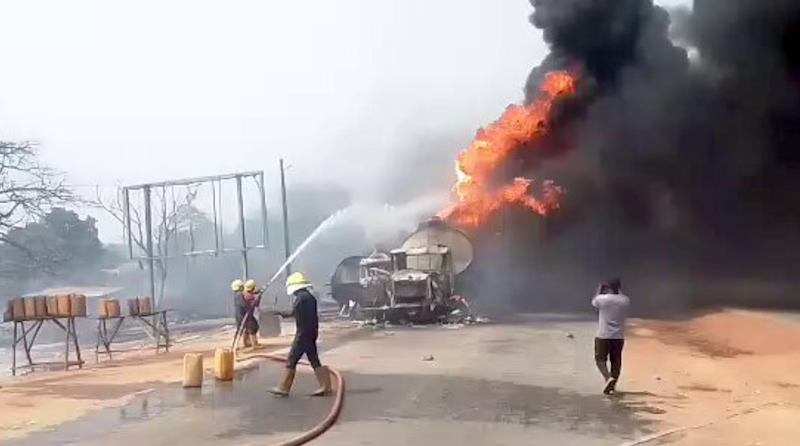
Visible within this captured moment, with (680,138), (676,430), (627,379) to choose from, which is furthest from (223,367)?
(680,138)

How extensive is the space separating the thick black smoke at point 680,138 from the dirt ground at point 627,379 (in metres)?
9.71

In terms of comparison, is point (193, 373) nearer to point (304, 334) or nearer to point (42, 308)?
point (304, 334)

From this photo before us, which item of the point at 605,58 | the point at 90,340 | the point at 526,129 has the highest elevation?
the point at 605,58

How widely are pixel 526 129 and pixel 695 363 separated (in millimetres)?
19456

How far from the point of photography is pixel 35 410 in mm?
13711

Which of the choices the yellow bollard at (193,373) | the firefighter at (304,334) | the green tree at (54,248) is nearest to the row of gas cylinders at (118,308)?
the yellow bollard at (193,373)

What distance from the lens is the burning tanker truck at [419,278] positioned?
1162 inches

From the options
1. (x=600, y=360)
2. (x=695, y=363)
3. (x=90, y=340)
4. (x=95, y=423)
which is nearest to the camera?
(x=95, y=423)

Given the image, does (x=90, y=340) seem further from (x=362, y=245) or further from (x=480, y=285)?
(x=362, y=245)

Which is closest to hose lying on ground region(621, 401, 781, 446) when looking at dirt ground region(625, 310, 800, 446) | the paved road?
dirt ground region(625, 310, 800, 446)

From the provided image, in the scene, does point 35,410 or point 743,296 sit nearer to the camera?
point 35,410

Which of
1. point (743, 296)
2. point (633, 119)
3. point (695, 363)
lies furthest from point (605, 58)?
point (695, 363)

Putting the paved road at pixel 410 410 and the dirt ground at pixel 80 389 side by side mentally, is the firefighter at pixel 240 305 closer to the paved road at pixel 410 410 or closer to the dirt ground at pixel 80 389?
the dirt ground at pixel 80 389

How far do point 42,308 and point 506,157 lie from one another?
21027 millimetres
